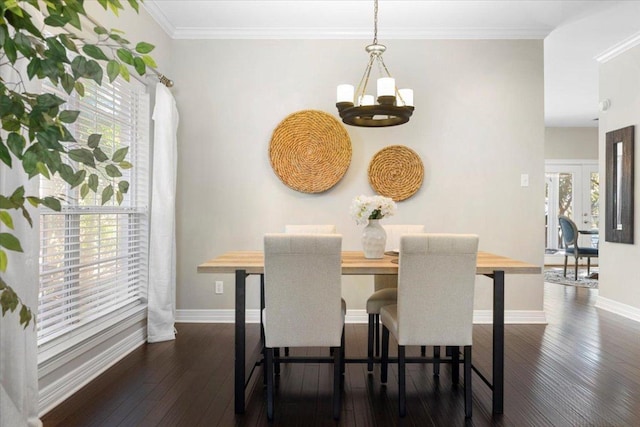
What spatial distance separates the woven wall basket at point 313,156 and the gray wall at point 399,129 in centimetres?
13

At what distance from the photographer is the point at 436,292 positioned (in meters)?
2.17

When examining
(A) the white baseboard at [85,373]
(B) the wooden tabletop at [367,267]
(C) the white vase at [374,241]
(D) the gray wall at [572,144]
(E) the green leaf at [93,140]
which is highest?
(D) the gray wall at [572,144]

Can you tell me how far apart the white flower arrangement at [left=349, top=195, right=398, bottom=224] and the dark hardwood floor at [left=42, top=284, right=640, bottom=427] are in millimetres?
1009

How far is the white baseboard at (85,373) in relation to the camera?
2270 mm

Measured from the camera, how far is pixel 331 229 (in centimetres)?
331

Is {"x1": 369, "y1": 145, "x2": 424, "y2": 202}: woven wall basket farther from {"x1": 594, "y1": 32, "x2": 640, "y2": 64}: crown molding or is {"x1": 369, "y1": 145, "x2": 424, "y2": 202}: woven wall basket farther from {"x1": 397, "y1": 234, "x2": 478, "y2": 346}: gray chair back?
{"x1": 594, "y1": 32, "x2": 640, "y2": 64}: crown molding

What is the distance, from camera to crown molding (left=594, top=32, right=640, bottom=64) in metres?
4.18

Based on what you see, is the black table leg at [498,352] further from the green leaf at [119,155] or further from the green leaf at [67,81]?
the green leaf at [67,81]

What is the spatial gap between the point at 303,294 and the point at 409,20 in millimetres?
2784

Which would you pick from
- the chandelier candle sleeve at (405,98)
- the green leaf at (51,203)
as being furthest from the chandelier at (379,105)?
the green leaf at (51,203)

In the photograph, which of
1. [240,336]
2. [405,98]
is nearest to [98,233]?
[240,336]

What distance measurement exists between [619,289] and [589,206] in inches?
187

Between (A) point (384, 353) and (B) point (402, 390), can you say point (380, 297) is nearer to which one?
(A) point (384, 353)

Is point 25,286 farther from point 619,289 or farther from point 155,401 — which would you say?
point 619,289
